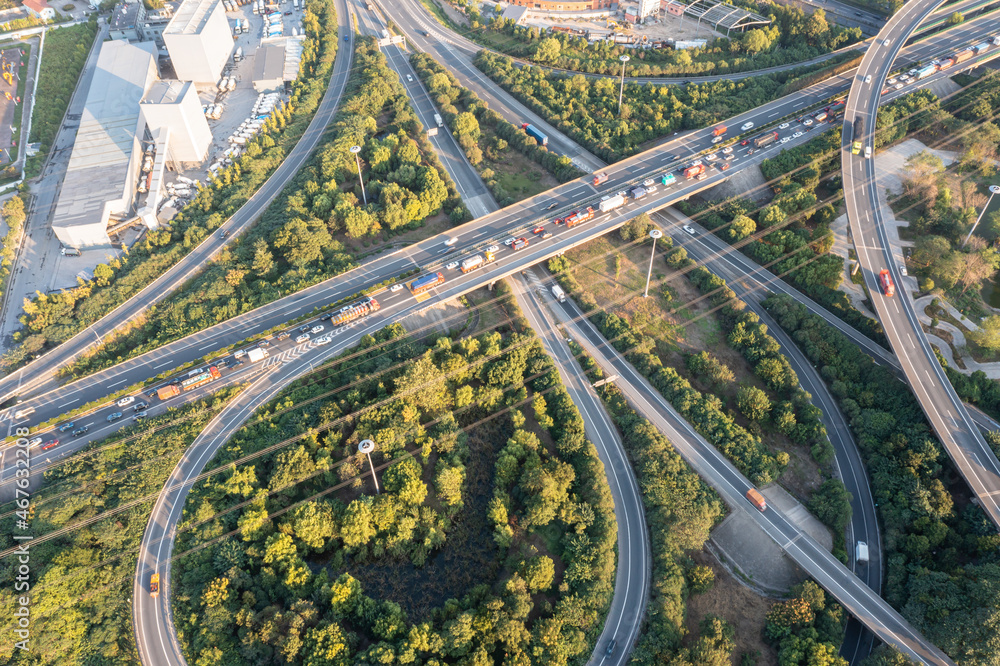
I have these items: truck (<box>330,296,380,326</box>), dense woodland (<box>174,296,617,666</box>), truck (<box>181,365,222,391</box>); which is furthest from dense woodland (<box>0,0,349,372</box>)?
dense woodland (<box>174,296,617,666</box>)

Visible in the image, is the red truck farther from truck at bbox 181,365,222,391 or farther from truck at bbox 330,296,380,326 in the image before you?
truck at bbox 181,365,222,391

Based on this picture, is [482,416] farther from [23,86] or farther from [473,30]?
[23,86]

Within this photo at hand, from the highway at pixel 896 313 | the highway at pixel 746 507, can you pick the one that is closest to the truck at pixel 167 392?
the highway at pixel 746 507

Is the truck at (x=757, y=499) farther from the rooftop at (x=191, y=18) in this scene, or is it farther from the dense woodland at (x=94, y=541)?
the rooftop at (x=191, y=18)

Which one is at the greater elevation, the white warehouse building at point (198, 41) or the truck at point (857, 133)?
the white warehouse building at point (198, 41)

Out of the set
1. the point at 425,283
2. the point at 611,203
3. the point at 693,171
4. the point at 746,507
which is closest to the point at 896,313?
the point at 746,507

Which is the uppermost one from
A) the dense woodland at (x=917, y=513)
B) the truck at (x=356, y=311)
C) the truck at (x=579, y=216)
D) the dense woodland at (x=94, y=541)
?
the truck at (x=579, y=216)

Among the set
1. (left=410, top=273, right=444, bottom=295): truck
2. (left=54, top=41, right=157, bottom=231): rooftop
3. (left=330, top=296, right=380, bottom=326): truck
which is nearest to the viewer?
(left=330, top=296, right=380, bottom=326): truck

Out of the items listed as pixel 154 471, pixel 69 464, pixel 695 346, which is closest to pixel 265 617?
pixel 154 471
